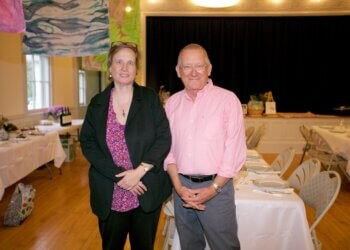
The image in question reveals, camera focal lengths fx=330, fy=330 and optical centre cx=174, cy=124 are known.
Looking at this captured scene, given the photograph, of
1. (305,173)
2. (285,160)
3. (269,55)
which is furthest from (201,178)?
(269,55)

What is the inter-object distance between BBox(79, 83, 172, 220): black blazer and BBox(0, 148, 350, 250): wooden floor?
1362 mm

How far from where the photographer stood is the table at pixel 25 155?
132 inches

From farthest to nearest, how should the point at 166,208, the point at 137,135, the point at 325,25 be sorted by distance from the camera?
the point at 325,25 < the point at 166,208 < the point at 137,135

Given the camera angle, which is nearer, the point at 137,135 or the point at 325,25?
the point at 137,135

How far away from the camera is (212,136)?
1.69m

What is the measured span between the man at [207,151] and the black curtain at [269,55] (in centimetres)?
755

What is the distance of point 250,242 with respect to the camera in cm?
200

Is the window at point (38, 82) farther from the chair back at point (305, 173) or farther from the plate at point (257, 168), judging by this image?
the chair back at point (305, 173)

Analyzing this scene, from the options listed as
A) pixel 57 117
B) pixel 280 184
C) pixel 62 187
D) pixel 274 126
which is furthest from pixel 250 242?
pixel 274 126

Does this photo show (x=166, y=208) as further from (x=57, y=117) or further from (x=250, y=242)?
(x=57, y=117)

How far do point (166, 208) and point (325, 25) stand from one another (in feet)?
26.2

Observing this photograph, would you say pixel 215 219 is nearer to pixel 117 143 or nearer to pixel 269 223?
pixel 269 223

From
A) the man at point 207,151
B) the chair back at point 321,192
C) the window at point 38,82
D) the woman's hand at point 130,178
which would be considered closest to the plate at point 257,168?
the chair back at point 321,192

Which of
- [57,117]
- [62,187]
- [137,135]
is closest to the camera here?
[137,135]
